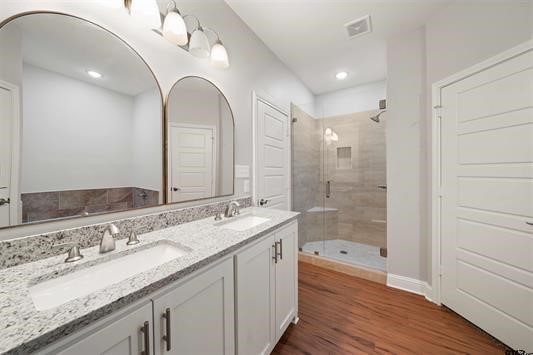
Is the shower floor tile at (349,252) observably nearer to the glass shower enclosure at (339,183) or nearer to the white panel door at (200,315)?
the glass shower enclosure at (339,183)

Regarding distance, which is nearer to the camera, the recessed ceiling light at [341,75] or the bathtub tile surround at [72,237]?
the bathtub tile surround at [72,237]

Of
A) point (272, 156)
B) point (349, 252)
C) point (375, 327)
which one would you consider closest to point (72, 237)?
point (272, 156)

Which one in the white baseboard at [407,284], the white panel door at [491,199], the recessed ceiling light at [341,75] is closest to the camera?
the white panel door at [491,199]

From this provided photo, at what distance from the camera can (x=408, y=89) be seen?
206 cm

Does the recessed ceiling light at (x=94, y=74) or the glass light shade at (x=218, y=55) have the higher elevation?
the glass light shade at (x=218, y=55)

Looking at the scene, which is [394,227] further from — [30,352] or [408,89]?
[30,352]

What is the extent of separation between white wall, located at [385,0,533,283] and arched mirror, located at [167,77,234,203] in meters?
1.76

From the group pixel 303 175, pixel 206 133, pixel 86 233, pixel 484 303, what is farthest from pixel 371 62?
pixel 86 233

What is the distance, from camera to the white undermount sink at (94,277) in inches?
25.6

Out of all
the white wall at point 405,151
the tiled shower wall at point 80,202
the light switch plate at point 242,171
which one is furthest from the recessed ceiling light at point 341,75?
the tiled shower wall at point 80,202

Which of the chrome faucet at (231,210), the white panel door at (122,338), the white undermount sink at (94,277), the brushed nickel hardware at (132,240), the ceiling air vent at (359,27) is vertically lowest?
the white panel door at (122,338)

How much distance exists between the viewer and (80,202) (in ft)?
3.07

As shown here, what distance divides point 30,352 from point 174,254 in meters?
0.57

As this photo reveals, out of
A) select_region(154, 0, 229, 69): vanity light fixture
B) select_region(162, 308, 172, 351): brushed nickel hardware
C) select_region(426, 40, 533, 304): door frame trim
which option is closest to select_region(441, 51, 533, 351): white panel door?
select_region(426, 40, 533, 304): door frame trim
